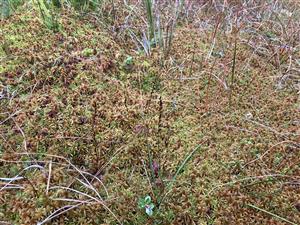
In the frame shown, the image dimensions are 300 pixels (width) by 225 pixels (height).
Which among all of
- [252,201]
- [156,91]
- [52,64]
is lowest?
[252,201]

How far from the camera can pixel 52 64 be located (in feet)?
6.42

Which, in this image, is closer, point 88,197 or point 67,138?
point 88,197

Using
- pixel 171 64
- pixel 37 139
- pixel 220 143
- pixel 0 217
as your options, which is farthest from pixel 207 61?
pixel 0 217

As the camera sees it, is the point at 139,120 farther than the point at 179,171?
Yes

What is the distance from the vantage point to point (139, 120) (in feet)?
5.65

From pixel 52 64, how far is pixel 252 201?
147cm

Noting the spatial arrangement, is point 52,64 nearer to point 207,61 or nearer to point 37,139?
point 37,139

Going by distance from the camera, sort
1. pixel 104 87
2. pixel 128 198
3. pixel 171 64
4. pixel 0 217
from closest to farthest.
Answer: pixel 0 217
pixel 128 198
pixel 104 87
pixel 171 64

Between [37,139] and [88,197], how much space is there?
1.46 feet

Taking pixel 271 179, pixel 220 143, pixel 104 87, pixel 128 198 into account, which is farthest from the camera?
pixel 104 87

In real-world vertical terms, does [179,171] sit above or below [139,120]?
below

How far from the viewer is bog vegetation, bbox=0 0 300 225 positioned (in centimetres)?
133

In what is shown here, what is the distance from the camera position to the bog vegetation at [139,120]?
4.37 feet

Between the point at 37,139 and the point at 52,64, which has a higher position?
the point at 52,64
